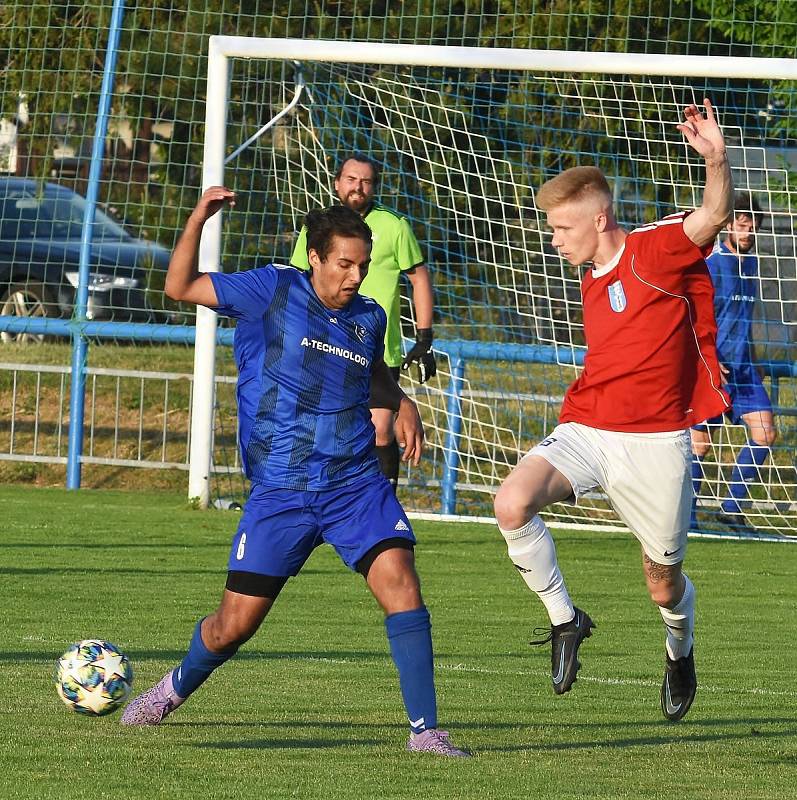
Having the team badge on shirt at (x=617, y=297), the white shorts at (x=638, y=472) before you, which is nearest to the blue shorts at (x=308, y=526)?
the white shorts at (x=638, y=472)

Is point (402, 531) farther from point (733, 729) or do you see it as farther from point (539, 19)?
point (539, 19)

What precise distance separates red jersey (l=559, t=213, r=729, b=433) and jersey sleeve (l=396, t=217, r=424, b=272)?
4.06 m

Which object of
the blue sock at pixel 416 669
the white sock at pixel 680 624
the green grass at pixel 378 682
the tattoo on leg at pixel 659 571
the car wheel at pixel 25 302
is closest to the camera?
the green grass at pixel 378 682

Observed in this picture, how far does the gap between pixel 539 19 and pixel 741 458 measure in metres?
5.61

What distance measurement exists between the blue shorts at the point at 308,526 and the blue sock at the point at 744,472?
7.66 metres

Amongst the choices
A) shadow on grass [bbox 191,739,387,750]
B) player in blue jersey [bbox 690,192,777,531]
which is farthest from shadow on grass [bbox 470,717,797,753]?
player in blue jersey [bbox 690,192,777,531]

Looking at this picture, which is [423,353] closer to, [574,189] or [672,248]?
[574,189]

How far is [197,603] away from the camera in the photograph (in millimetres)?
8898

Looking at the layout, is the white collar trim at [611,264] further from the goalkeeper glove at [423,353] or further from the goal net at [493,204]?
the goal net at [493,204]

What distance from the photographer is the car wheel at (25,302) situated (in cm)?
1722

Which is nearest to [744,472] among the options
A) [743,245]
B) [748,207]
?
[743,245]

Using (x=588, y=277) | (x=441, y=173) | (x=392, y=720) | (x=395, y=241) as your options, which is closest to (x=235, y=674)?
(x=392, y=720)

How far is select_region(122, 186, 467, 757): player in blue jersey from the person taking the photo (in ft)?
18.0

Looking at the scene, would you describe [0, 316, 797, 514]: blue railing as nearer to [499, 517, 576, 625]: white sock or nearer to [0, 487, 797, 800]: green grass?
[0, 487, 797, 800]: green grass
